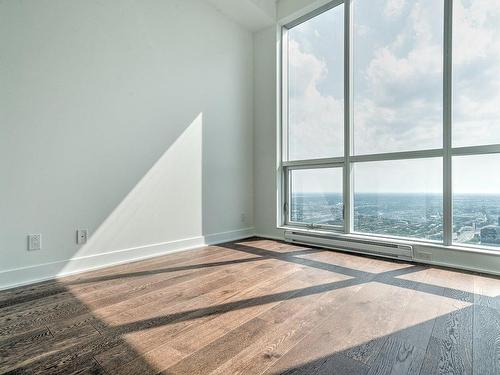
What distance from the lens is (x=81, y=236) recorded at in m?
2.44

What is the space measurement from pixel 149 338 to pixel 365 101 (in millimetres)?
3127

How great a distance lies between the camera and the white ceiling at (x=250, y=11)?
3490 mm

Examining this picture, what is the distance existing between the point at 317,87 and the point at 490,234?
244 cm

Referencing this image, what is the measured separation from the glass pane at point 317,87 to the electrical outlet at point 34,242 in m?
2.97

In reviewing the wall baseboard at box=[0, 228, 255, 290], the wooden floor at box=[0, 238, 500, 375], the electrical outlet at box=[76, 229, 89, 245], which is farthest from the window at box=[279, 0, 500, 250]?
the electrical outlet at box=[76, 229, 89, 245]

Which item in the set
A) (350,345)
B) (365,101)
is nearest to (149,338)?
(350,345)

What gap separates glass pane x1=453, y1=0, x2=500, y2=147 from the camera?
2.38 meters

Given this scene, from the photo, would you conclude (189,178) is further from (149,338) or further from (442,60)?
(442,60)

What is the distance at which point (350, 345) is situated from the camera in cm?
132

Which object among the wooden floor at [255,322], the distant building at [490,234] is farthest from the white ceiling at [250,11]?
the distant building at [490,234]

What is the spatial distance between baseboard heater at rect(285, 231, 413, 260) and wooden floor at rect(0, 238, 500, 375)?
0.90ft

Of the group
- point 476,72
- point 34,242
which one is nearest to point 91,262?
point 34,242

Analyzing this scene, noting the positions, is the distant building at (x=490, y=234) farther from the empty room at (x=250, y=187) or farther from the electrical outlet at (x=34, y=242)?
the electrical outlet at (x=34, y=242)

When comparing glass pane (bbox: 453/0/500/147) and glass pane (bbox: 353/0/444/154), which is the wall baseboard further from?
glass pane (bbox: 453/0/500/147)
